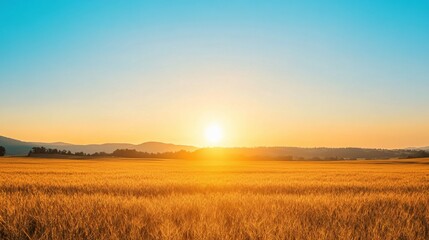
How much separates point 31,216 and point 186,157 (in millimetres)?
115620

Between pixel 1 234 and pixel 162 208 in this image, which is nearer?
pixel 1 234

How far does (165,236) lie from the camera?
4578 millimetres

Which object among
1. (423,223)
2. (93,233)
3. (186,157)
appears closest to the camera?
(93,233)

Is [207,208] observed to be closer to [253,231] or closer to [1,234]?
[253,231]

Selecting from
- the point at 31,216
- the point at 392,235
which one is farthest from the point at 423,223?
the point at 31,216

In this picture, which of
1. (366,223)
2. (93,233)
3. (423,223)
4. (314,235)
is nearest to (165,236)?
(93,233)

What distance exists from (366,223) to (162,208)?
3517 millimetres

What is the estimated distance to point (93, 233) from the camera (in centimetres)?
509

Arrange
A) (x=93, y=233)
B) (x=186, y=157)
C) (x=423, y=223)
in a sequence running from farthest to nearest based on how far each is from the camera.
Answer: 1. (x=186, y=157)
2. (x=423, y=223)
3. (x=93, y=233)

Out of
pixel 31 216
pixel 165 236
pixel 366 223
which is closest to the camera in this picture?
pixel 165 236

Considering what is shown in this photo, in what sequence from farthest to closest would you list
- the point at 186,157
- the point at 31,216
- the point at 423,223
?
the point at 186,157 < the point at 423,223 < the point at 31,216

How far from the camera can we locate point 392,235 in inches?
210

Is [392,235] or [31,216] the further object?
[31,216]

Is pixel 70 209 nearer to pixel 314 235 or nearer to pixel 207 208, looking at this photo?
pixel 207 208
